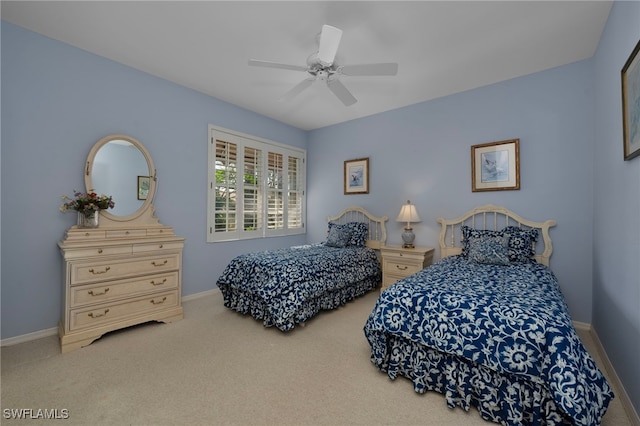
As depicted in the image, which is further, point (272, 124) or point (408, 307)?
point (272, 124)

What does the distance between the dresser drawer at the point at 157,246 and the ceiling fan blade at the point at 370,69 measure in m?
2.55

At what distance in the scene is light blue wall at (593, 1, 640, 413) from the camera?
173 cm

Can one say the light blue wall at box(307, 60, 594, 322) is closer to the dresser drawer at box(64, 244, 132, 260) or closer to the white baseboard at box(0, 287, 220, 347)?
the dresser drawer at box(64, 244, 132, 260)

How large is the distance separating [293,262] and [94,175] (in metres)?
2.33

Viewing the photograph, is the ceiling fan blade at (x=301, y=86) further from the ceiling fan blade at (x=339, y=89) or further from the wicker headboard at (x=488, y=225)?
the wicker headboard at (x=488, y=225)

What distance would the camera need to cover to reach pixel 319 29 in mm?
2547

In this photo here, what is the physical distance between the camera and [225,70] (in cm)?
332

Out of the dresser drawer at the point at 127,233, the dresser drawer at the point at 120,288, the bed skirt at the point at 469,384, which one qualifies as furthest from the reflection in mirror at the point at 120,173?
the bed skirt at the point at 469,384

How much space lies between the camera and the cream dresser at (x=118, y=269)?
8.26ft

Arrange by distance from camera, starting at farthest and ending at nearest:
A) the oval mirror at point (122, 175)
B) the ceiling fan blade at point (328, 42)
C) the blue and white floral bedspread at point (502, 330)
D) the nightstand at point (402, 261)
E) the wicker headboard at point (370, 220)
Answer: the wicker headboard at point (370, 220) < the nightstand at point (402, 261) < the oval mirror at point (122, 175) < the ceiling fan blade at point (328, 42) < the blue and white floral bedspread at point (502, 330)

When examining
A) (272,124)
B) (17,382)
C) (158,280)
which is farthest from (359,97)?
(17,382)

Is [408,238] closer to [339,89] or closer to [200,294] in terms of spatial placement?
[339,89]

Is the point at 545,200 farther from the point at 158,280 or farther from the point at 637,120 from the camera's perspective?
the point at 158,280

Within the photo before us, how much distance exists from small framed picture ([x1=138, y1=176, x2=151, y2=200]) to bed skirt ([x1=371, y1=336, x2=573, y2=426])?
3.07 meters
